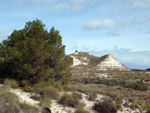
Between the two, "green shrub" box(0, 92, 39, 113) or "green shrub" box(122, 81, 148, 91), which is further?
"green shrub" box(122, 81, 148, 91)

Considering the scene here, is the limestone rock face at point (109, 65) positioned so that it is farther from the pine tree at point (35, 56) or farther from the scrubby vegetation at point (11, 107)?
the scrubby vegetation at point (11, 107)

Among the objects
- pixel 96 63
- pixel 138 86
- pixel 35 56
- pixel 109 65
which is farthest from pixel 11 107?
pixel 96 63

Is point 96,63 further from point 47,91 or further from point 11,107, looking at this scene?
point 11,107

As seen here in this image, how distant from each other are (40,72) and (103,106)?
6997 mm

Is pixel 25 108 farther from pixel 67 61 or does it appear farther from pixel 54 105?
pixel 67 61

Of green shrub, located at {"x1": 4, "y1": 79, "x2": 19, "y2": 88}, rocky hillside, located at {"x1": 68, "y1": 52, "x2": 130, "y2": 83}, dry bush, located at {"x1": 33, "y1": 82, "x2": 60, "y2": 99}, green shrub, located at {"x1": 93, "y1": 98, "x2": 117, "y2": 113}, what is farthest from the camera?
rocky hillside, located at {"x1": 68, "y1": 52, "x2": 130, "y2": 83}

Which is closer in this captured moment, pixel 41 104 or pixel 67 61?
pixel 41 104

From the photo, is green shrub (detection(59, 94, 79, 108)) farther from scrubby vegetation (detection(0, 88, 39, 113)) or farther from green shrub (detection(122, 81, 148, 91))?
green shrub (detection(122, 81, 148, 91))

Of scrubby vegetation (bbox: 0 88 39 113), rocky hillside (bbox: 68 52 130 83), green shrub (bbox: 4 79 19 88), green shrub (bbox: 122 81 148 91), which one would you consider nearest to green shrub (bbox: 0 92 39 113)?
scrubby vegetation (bbox: 0 88 39 113)

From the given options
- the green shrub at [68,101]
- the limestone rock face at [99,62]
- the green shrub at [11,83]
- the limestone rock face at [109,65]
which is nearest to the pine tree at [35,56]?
the green shrub at [11,83]

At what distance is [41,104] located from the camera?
523 inches

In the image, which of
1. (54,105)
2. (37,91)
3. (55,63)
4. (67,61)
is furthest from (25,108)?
(67,61)

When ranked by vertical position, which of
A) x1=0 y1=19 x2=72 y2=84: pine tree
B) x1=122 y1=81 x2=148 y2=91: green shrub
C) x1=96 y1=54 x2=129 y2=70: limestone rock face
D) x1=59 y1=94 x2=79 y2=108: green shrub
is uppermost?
x1=96 y1=54 x2=129 y2=70: limestone rock face

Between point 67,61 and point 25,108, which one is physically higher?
point 67,61
